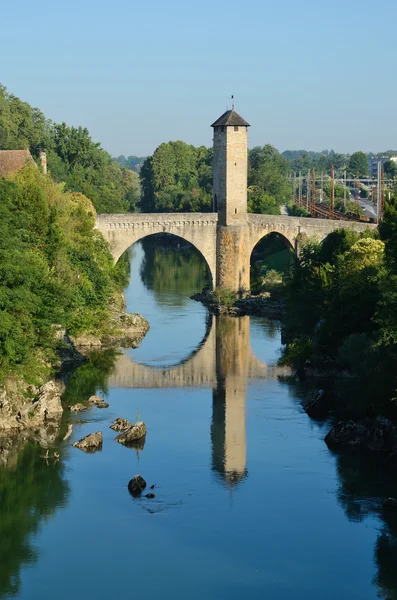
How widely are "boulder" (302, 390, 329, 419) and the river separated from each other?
13.7 inches

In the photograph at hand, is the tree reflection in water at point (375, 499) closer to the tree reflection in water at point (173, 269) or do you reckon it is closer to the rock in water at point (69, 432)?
the rock in water at point (69, 432)

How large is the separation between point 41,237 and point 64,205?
5.15 m

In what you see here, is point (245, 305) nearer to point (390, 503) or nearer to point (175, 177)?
point (390, 503)

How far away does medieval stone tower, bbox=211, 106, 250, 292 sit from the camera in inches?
2195

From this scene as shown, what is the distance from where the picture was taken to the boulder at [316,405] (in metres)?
34.5

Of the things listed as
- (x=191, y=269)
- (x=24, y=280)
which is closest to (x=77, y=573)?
(x=24, y=280)

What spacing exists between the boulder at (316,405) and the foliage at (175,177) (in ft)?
175

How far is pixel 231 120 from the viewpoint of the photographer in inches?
2180

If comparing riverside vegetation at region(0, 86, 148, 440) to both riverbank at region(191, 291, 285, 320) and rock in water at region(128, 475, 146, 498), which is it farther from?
rock in water at region(128, 475, 146, 498)

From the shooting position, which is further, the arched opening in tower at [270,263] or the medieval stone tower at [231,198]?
the arched opening in tower at [270,263]

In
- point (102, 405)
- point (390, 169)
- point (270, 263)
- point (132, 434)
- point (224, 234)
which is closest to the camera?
point (132, 434)

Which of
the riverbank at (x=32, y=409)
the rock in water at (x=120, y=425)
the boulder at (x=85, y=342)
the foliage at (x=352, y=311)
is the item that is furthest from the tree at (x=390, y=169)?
the rock in water at (x=120, y=425)

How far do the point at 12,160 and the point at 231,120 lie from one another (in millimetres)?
10918

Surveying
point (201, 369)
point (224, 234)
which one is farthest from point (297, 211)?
point (201, 369)
